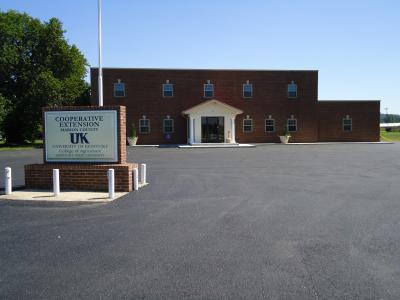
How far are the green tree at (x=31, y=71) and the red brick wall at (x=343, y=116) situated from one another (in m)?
27.4

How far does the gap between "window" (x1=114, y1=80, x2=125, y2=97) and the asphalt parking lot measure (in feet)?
94.1

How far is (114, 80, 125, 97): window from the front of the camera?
37406mm

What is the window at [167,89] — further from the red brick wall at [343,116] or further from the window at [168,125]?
the red brick wall at [343,116]

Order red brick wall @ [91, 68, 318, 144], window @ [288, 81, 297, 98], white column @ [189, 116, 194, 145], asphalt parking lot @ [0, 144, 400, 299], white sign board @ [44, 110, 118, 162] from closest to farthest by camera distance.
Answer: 1. asphalt parking lot @ [0, 144, 400, 299]
2. white sign board @ [44, 110, 118, 162]
3. white column @ [189, 116, 194, 145]
4. red brick wall @ [91, 68, 318, 144]
5. window @ [288, 81, 297, 98]

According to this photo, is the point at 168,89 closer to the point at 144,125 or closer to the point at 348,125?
the point at 144,125

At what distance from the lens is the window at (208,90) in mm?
38781

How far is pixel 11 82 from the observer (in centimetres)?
4141

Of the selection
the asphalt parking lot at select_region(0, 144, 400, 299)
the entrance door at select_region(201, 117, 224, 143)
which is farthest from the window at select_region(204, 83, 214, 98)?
the asphalt parking lot at select_region(0, 144, 400, 299)

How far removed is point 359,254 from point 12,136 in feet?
143

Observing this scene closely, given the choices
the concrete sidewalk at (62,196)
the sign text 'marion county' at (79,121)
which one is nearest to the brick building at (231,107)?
the sign text 'marion county' at (79,121)

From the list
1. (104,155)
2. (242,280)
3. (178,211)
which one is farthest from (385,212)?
(104,155)

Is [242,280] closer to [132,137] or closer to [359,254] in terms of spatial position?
[359,254]

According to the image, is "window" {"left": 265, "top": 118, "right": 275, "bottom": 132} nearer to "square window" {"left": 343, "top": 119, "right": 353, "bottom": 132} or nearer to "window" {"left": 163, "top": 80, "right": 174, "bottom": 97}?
"square window" {"left": 343, "top": 119, "right": 353, "bottom": 132}

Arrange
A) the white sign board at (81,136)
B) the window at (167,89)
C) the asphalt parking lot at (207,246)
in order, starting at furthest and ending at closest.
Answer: the window at (167,89) < the white sign board at (81,136) < the asphalt parking lot at (207,246)
